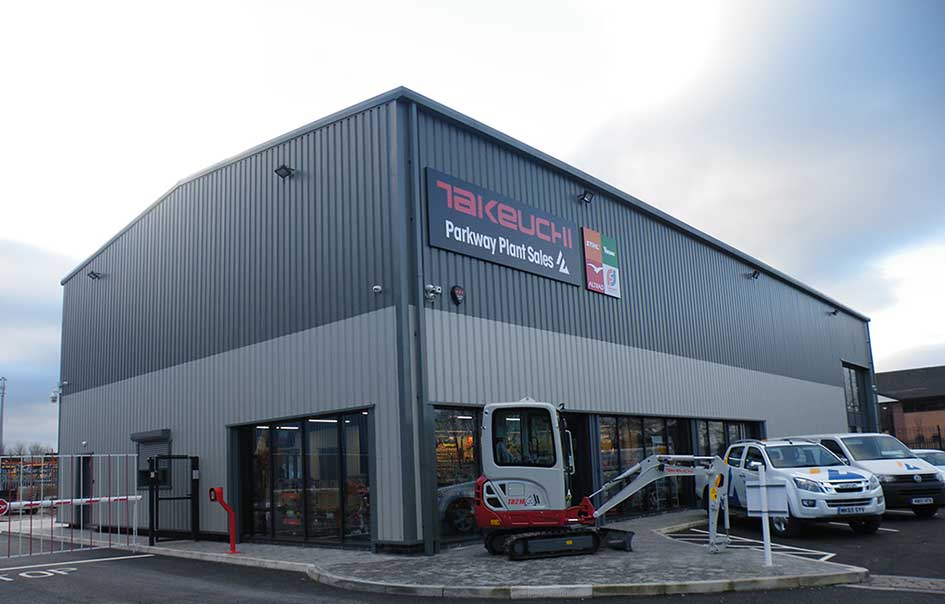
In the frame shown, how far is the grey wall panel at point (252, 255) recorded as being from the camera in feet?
49.8

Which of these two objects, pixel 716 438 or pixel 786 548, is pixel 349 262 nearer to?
pixel 786 548

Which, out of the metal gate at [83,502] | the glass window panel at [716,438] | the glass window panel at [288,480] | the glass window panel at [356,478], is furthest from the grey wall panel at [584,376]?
the metal gate at [83,502]

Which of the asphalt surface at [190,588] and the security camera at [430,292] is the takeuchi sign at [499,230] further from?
the asphalt surface at [190,588]

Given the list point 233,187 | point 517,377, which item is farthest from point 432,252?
point 233,187

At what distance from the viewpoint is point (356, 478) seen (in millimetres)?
14891

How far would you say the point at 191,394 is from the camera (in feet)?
63.8

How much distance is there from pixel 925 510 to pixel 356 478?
40.5 feet

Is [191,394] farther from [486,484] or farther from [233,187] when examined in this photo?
[486,484]

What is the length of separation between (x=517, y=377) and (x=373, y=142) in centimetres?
562

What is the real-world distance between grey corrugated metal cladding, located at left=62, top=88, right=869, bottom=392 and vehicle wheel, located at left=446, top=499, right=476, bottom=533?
3682 mm

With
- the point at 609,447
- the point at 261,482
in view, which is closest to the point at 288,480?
the point at 261,482

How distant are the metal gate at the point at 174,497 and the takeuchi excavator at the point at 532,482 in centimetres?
870

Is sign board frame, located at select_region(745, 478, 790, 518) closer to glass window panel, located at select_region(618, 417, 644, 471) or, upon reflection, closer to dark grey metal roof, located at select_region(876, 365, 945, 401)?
glass window panel, located at select_region(618, 417, 644, 471)

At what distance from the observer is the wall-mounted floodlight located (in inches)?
671
